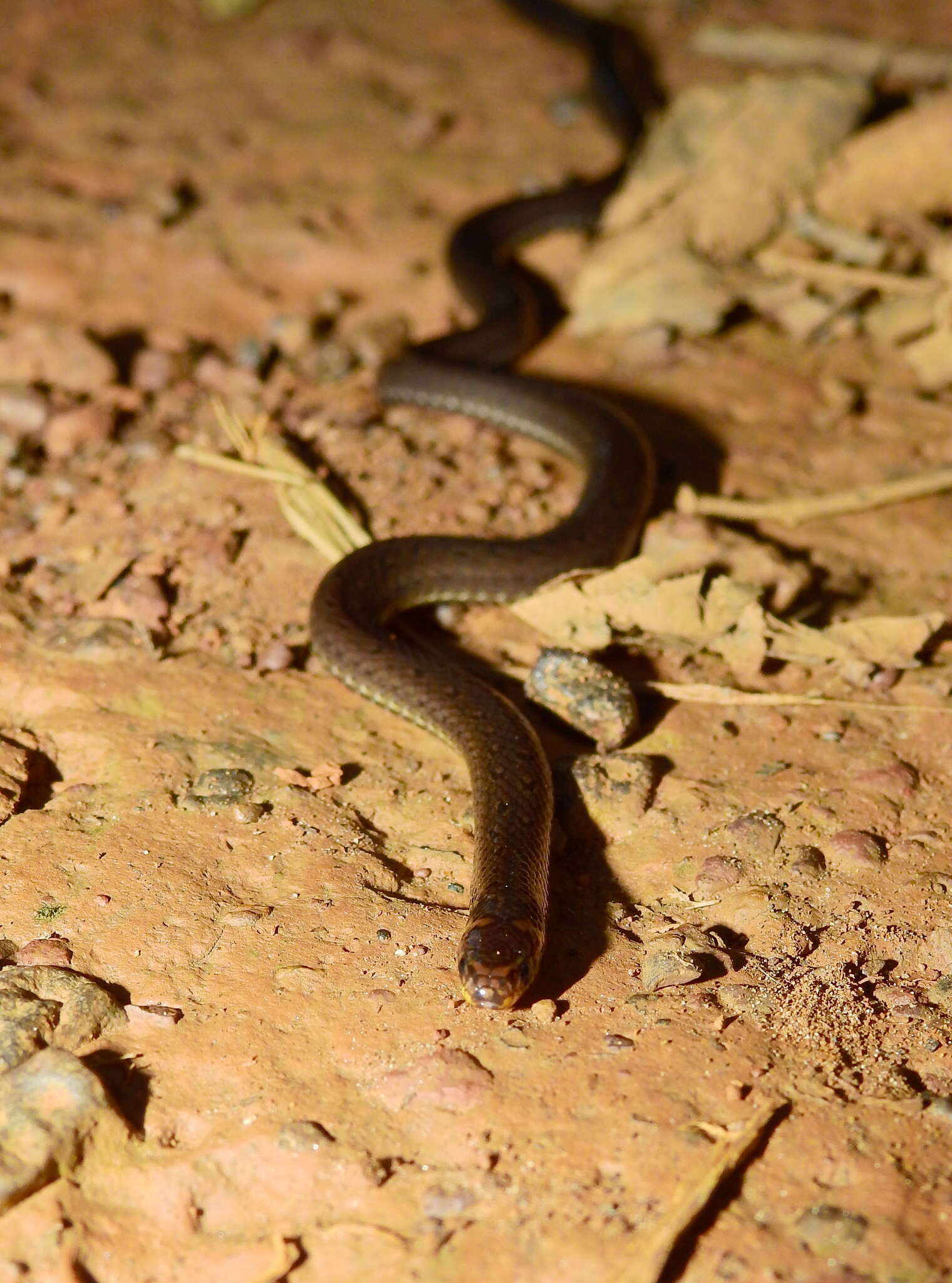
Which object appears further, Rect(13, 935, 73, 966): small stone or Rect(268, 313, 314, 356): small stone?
Rect(268, 313, 314, 356): small stone

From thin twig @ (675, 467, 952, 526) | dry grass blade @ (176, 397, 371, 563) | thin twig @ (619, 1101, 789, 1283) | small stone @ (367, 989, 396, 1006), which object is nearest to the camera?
thin twig @ (619, 1101, 789, 1283)

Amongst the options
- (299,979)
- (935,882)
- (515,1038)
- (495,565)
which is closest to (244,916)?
(299,979)

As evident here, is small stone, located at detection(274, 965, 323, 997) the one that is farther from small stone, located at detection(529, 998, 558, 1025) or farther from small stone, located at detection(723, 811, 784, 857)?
small stone, located at detection(723, 811, 784, 857)

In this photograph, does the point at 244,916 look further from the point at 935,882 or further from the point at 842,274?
the point at 842,274

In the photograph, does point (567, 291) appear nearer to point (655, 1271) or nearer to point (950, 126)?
point (950, 126)

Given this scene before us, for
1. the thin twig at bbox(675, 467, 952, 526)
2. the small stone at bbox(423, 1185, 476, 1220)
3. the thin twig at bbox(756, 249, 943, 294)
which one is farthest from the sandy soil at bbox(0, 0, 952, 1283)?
the thin twig at bbox(756, 249, 943, 294)
